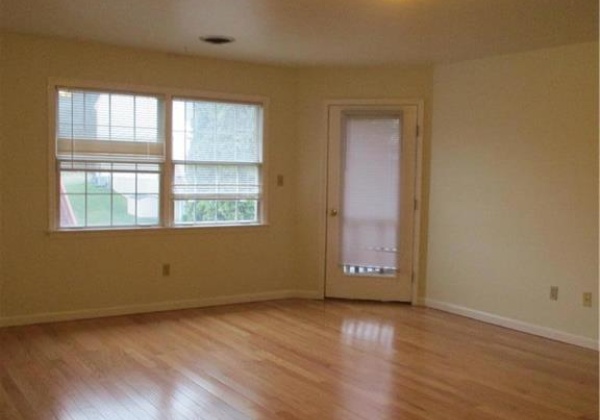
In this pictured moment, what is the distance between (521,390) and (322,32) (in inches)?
109

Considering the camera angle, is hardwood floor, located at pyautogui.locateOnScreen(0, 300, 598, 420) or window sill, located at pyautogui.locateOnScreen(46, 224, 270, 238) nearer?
hardwood floor, located at pyautogui.locateOnScreen(0, 300, 598, 420)

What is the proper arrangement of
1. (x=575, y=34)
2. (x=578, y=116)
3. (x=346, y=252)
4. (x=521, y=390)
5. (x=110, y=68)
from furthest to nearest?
1. (x=346, y=252)
2. (x=110, y=68)
3. (x=578, y=116)
4. (x=575, y=34)
5. (x=521, y=390)

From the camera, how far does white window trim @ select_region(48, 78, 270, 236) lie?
17.1 ft

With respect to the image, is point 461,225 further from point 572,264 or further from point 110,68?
point 110,68

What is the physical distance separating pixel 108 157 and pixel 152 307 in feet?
4.51

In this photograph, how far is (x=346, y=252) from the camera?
6410 mm

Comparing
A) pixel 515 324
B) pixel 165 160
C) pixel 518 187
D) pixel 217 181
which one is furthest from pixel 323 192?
pixel 515 324

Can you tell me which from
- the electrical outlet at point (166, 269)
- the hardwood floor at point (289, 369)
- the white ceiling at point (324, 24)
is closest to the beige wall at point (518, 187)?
the white ceiling at point (324, 24)

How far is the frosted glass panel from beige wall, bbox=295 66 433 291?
230mm

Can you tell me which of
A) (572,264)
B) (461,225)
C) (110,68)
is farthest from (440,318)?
(110,68)

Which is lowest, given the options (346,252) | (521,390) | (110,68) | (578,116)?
(521,390)

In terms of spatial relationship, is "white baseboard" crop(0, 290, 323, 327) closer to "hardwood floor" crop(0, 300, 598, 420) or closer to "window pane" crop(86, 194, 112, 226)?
"hardwood floor" crop(0, 300, 598, 420)

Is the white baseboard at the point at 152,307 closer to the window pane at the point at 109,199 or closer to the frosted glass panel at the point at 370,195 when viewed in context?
the frosted glass panel at the point at 370,195

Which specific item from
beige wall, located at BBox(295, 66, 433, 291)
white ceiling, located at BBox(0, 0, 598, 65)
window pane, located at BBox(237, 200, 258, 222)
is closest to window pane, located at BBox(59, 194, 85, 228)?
white ceiling, located at BBox(0, 0, 598, 65)
